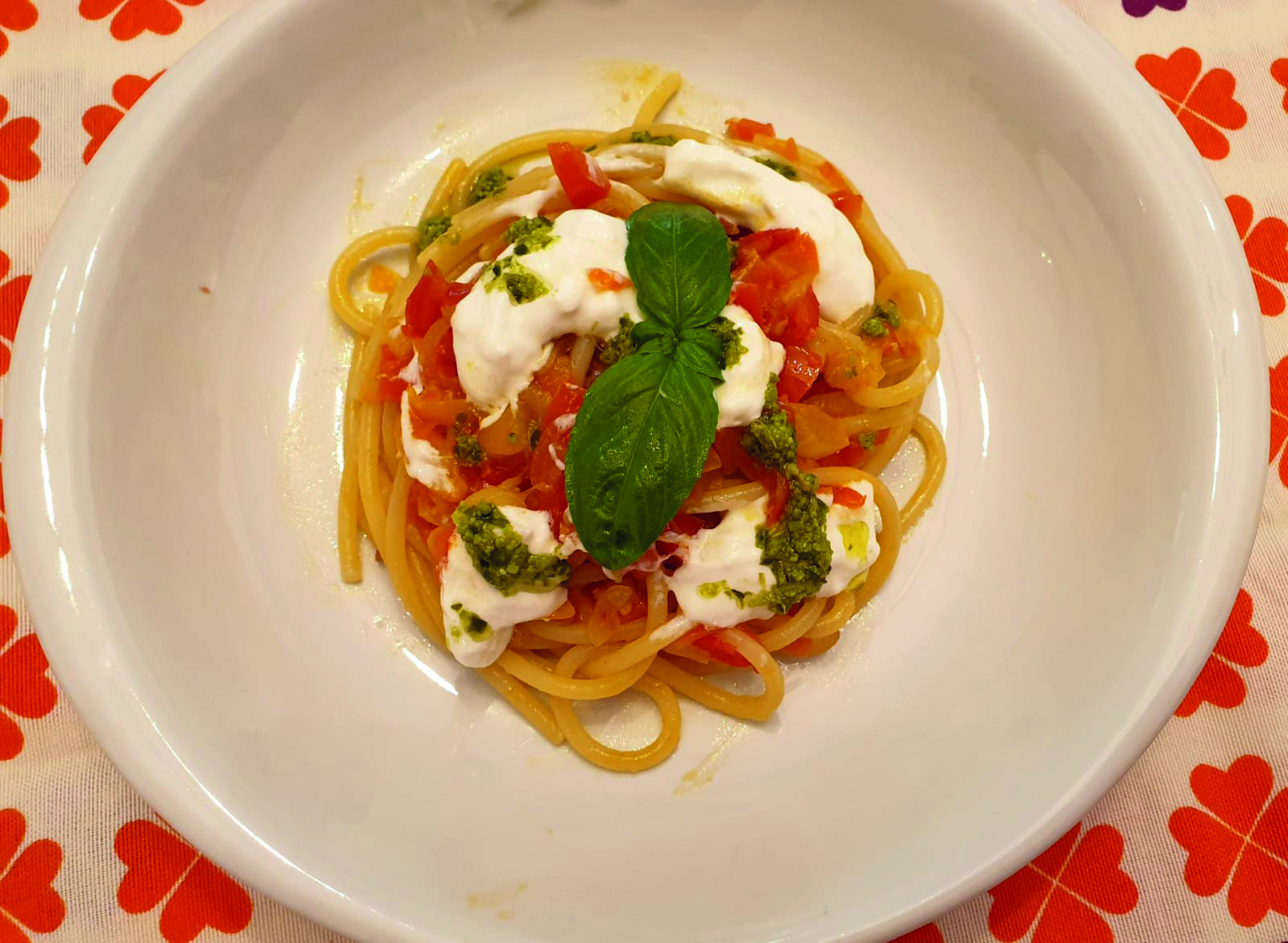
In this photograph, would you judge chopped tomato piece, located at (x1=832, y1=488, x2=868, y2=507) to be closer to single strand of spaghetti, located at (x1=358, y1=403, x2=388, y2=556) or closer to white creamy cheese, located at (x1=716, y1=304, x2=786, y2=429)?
white creamy cheese, located at (x1=716, y1=304, x2=786, y2=429)

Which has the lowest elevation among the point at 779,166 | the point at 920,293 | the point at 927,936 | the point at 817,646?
the point at 927,936

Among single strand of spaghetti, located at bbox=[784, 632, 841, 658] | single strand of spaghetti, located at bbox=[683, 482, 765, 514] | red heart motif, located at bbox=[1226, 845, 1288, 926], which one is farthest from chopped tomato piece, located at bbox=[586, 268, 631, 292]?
red heart motif, located at bbox=[1226, 845, 1288, 926]

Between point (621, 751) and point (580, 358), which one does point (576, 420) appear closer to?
point (580, 358)

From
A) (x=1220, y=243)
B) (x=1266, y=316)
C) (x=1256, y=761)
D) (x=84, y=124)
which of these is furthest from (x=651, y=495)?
(x=84, y=124)

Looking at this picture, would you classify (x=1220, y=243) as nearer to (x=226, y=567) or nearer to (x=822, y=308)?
(x=822, y=308)

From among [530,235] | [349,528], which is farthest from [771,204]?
[349,528]

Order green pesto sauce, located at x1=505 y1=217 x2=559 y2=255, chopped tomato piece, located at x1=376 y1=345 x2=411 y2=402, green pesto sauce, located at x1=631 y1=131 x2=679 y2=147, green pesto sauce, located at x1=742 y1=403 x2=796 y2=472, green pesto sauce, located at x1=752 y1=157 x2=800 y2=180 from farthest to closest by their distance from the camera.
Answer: green pesto sauce, located at x1=631 y1=131 x2=679 y2=147
green pesto sauce, located at x1=752 y1=157 x2=800 y2=180
chopped tomato piece, located at x1=376 y1=345 x2=411 y2=402
green pesto sauce, located at x1=505 y1=217 x2=559 y2=255
green pesto sauce, located at x1=742 y1=403 x2=796 y2=472
